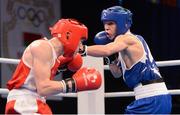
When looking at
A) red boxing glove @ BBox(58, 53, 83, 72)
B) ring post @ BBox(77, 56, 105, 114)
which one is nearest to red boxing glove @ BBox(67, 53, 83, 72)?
red boxing glove @ BBox(58, 53, 83, 72)

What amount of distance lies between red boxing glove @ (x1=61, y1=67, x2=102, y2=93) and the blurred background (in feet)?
13.8

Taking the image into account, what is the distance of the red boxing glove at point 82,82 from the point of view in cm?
210

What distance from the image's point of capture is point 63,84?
2080 mm

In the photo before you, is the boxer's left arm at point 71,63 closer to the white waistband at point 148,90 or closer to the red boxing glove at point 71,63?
the red boxing glove at point 71,63

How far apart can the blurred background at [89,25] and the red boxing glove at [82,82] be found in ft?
13.8

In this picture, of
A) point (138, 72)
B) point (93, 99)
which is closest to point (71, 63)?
point (138, 72)

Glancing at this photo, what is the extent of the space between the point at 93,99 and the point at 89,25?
15.1 ft

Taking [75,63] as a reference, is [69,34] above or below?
above

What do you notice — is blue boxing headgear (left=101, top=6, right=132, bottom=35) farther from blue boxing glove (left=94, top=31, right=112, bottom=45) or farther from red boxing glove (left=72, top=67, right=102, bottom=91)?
red boxing glove (left=72, top=67, right=102, bottom=91)

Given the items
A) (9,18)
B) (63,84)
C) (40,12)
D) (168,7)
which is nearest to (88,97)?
(63,84)

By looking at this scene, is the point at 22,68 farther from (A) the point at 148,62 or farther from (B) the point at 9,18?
(B) the point at 9,18

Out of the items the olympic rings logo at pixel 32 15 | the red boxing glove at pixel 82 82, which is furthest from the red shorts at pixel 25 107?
the olympic rings logo at pixel 32 15

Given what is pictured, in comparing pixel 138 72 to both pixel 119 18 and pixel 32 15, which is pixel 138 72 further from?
pixel 32 15

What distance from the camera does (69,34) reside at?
7.21 ft
